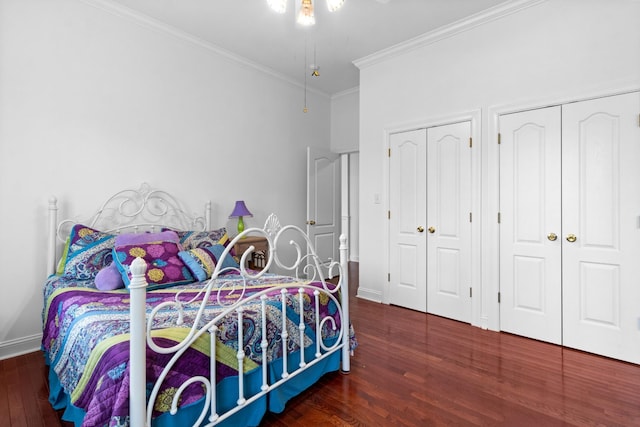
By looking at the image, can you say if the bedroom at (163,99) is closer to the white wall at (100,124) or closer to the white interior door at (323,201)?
the white wall at (100,124)

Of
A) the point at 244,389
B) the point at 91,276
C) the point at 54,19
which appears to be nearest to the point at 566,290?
the point at 244,389

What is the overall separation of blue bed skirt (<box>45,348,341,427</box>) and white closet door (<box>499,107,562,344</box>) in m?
1.86

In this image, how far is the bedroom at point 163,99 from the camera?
2.54 m

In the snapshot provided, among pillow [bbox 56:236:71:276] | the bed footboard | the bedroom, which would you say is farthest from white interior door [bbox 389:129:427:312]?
pillow [bbox 56:236:71:276]

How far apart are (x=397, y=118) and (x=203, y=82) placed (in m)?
2.23

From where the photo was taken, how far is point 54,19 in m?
2.69

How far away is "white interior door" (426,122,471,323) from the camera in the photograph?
3.29 m

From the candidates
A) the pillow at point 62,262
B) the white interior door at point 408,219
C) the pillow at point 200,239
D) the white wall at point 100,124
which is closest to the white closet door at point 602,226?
the white interior door at point 408,219

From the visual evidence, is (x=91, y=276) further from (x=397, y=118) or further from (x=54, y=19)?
(x=397, y=118)

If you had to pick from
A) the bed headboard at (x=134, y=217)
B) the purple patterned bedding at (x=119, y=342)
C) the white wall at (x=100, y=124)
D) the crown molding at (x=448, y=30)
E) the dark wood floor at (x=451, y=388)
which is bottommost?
the dark wood floor at (x=451, y=388)

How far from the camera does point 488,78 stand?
3127 millimetres

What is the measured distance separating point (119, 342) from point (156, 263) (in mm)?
1163

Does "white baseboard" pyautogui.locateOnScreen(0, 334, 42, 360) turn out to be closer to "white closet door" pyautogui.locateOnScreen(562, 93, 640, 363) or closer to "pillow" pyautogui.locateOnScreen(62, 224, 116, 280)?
"pillow" pyautogui.locateOnScreen(62, 224, 116, 280)

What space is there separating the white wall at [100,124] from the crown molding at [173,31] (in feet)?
0.10
